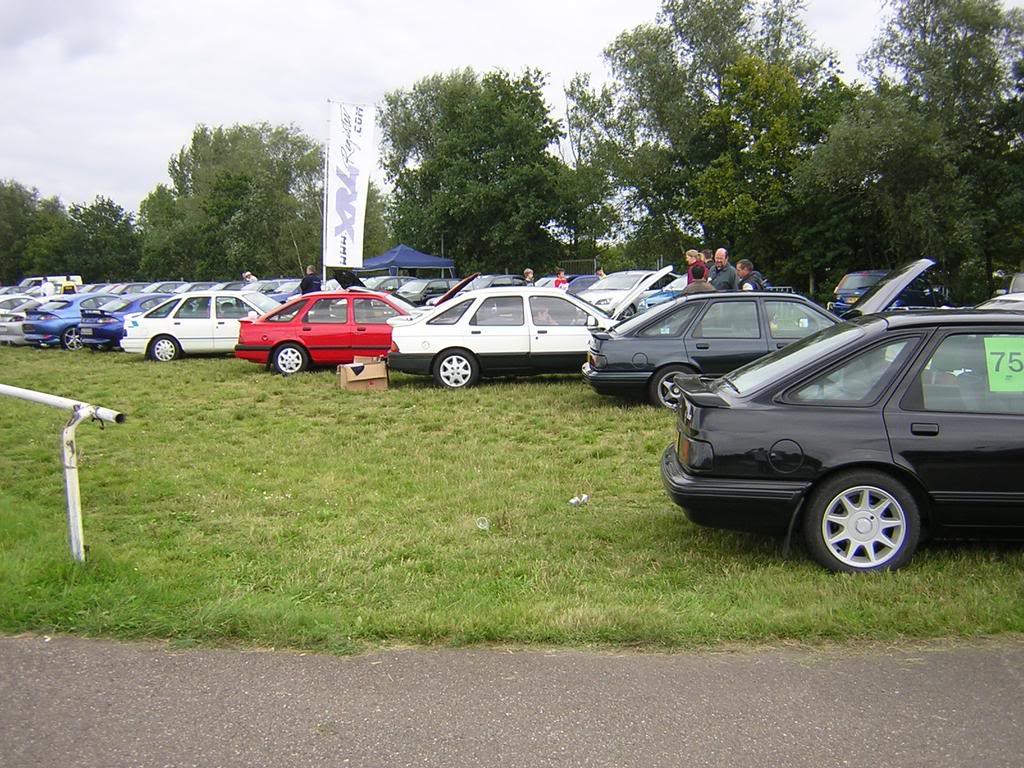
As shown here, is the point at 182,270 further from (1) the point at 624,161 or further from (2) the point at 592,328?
(2) the point at 592,328

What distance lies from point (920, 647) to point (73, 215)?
86.5m

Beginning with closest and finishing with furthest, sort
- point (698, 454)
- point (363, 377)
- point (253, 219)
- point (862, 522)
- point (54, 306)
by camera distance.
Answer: point (862, 522)
point (698, 454)
point (363, 377)
point (54, 306)
point (253, 219)

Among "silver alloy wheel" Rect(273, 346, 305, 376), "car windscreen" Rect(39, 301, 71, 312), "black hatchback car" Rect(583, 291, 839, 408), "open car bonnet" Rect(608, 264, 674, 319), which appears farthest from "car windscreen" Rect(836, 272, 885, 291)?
"car windscreen" Rect(39, 301, 71, 312)

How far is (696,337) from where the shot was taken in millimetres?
10875

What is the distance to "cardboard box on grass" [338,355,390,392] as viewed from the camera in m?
13.3

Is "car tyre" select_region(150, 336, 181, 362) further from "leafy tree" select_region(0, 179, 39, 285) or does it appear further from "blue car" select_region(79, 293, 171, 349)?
"leafy tree" select_region(0, 179, 39, 285)

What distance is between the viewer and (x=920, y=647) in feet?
13.8

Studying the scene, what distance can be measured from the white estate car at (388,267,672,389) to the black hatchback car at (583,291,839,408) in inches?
85.0

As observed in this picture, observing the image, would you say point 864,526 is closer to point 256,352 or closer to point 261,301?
point 256,352

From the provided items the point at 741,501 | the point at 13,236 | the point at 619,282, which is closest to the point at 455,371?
the point at 741,501

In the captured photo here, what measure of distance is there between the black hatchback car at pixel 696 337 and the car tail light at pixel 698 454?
17.8ft

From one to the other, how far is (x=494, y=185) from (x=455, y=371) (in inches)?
1378

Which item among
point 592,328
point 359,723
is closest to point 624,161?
point 592,328

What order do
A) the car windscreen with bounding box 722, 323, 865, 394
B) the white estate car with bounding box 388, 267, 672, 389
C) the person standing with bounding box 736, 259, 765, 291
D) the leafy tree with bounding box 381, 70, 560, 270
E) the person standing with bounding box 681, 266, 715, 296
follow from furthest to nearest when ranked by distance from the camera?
the leafy tree with bounding box 381, 70, 560, 270
the person standing with bounding box 736, 259, 765, 291
the white estate car with bounding box 388, 267, 672, 389
the person standing with bounding box 681, 266, 715, 296
the car windscreen with bounding box 722, 323, 865, 394
